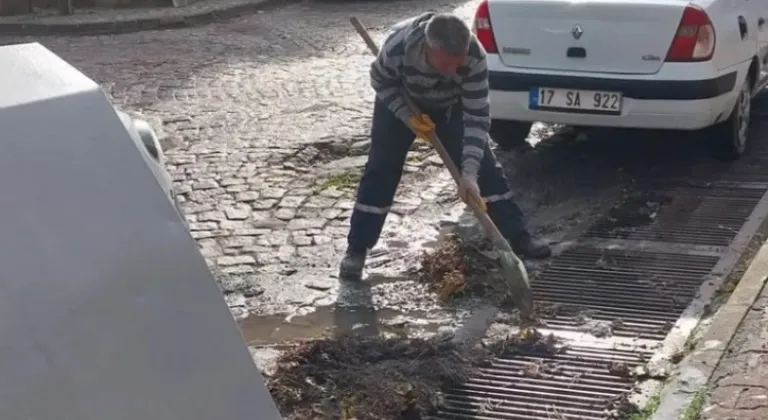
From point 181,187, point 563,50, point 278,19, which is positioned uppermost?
point 563,50

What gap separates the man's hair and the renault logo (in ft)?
7.11

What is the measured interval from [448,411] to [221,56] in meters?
8.82

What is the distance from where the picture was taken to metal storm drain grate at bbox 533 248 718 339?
208 inches

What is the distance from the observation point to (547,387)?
4660 millimetres

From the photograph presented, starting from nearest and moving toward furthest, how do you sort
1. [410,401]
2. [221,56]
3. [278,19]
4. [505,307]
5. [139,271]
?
[139,271] < [410,401] < [505,307] < [221,56] < [278,19]

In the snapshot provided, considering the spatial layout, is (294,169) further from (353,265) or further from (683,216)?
(683,216)

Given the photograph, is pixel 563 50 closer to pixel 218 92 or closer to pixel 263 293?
pixel 263 293

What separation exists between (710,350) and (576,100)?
2733mm

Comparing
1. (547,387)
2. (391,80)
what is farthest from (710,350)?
(391,80)

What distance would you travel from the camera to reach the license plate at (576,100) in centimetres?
705

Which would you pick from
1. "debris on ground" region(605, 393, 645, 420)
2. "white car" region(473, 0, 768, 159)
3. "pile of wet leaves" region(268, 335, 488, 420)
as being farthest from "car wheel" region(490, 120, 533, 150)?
"debris on ground" region(605, 393, 645, 420)

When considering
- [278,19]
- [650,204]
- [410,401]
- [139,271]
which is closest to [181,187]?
[650,204]

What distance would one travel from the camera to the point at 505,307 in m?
5.48

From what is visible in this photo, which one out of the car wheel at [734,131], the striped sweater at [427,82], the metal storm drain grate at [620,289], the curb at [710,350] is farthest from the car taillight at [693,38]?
the striped sweater at [427,82]
